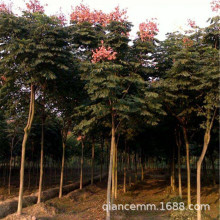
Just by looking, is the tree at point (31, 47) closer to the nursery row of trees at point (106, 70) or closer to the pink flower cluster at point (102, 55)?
the nursery row of trees at point (106, 70)

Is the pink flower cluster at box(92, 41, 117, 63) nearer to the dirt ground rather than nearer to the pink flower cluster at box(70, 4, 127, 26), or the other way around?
the pink flower cluster at box(70, 4, 127, 26)

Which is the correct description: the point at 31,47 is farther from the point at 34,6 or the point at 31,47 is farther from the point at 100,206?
the point at 100,206

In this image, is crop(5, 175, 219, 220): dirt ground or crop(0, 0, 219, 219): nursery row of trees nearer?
crop(0, 0, 219, 219): nursery row of trees

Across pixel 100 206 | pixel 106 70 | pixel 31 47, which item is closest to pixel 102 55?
pixel 106 70

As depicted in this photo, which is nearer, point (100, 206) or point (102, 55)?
point (102, 55)

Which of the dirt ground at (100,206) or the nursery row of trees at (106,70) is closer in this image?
the nursery row of trees at (106,70)

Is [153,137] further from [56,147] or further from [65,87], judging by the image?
[56,147]

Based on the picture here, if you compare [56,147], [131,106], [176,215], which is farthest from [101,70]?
[56,147]

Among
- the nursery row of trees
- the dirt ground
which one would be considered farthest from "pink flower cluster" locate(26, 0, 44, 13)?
the dirt ground

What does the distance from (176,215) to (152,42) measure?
8018mm

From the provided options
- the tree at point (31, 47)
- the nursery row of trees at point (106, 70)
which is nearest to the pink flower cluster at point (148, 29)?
the nursery row of trees at point (106, 70)

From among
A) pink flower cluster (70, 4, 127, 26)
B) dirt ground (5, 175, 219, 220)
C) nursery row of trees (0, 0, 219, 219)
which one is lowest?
dirt ground (5, 175, 219, 220)

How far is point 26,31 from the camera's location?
36.4 feet

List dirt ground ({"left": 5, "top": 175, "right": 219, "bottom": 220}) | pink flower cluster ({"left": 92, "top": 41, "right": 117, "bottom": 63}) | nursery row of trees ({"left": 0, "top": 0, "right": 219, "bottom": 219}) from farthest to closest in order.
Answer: dirt ground ({"left": 5, "top": 175, "right": 219, "bottom": 220})
nursery row of trees ({"left": 0, "top": 0, "right": 219, "bottom": 219})
pink flower cluster ({"left": 92, "top": 41, "right": 117, "bottom": 63})
